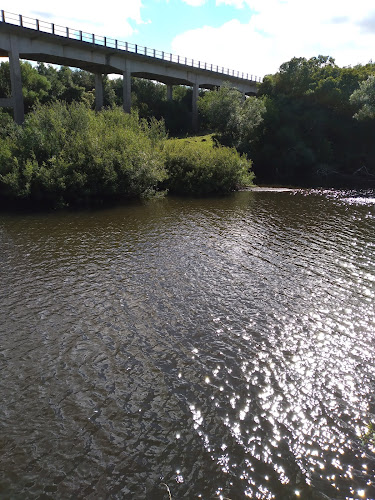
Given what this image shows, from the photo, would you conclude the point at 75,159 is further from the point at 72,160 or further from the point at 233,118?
the point at 233,118

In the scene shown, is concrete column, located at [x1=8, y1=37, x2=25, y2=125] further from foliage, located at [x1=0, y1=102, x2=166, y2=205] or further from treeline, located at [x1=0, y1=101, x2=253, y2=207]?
foliage, located at [x1=0, y1=102, x2=166, y2=205]

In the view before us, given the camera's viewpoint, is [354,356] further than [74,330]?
No

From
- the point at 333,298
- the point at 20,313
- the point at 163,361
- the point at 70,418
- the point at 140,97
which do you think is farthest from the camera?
the point at 140,97

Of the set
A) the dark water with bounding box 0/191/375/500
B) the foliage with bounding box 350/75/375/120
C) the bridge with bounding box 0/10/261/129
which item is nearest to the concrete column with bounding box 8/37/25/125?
the bridge with bounding box 0/10/261/129

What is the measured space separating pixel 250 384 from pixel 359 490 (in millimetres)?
3290

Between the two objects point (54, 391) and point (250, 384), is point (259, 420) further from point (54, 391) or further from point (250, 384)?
point (54, 391)

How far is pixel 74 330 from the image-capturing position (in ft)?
38.5

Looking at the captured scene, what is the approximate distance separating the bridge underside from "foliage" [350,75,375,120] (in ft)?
88.4

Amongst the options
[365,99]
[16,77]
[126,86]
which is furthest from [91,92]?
[365,99]

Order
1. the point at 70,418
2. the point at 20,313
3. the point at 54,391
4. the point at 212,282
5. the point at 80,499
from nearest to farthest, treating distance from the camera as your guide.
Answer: the point at 80,499 < the point at 70,418 < the point at 54,391 < the point at 20,313 < the point at 212,282

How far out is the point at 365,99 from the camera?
5625cm

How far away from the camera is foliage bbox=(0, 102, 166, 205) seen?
2828cm

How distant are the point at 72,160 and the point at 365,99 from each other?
47869 mm

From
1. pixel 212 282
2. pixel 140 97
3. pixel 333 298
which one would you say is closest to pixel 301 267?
pixel 333 298
